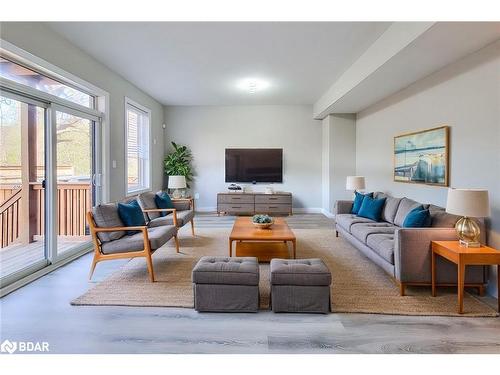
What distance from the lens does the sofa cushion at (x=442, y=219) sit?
3.26 metres

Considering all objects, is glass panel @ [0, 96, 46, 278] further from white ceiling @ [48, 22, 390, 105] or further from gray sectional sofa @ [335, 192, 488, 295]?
gray sectional sofa @ [335, 192, 488, 295]

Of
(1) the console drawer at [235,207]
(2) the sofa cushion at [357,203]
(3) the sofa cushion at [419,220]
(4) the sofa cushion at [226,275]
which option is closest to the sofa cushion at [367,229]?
(3) the sofa cushion at [419,220]

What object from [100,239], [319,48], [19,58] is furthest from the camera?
[319,48]

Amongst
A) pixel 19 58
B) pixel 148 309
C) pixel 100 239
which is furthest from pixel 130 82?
pixel 148 309

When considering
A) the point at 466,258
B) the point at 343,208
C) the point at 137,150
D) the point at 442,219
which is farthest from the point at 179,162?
the point at 466,258

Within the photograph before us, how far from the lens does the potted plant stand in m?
8.03

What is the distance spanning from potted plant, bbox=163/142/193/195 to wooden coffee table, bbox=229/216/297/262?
387cm

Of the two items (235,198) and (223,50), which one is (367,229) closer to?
(223,50)

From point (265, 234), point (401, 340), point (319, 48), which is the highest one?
point (319, 48)

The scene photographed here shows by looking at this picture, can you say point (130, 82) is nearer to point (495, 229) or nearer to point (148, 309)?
point (148, 309)

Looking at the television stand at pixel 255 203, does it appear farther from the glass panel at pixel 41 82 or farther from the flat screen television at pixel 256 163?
the glass panel at pixel 41 82

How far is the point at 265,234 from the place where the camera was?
13.1 feet

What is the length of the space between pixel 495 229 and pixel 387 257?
1.05 m

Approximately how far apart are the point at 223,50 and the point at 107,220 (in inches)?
108
